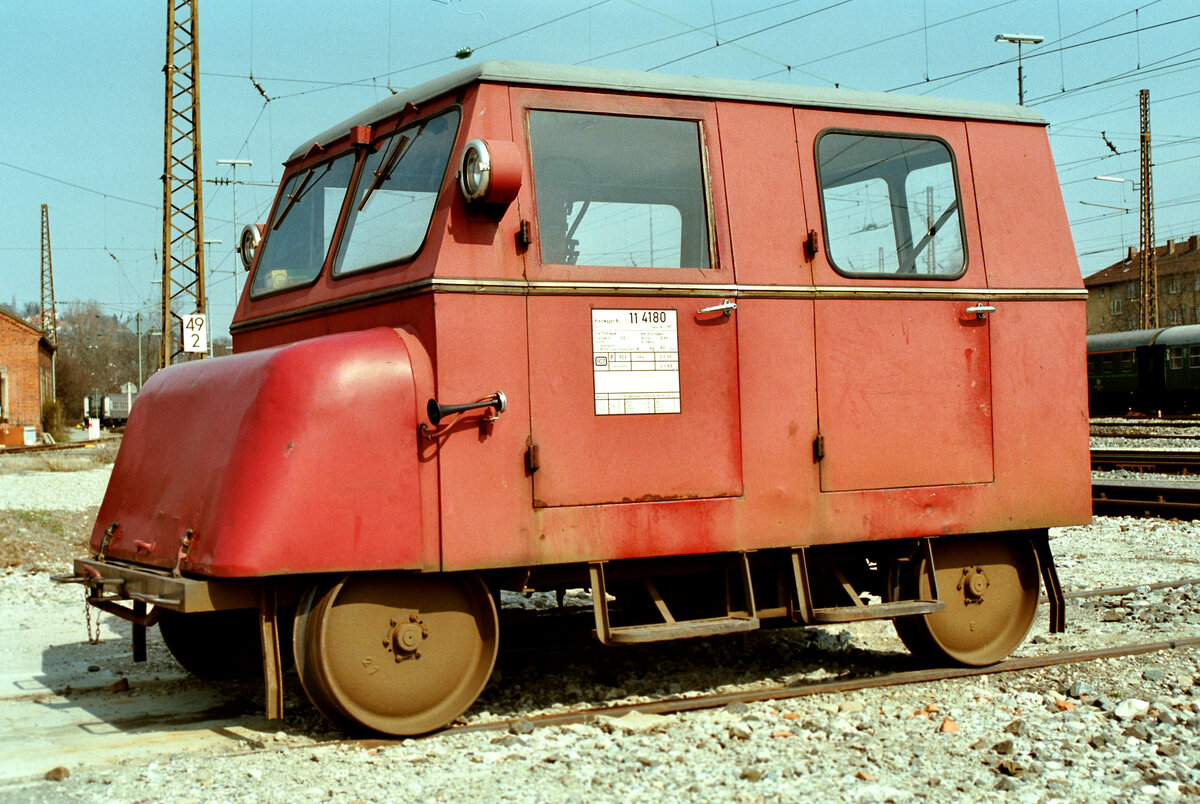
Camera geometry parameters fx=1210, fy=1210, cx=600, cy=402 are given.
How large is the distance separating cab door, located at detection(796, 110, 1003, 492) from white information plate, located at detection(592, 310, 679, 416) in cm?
89

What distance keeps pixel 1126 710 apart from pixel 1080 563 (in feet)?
17.8

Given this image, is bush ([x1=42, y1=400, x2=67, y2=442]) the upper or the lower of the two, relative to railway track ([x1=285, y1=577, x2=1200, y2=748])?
upper

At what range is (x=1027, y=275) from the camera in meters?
6.89

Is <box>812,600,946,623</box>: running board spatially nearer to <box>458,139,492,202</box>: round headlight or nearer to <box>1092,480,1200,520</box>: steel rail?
<box>458,139,492,202</box>: round headlight

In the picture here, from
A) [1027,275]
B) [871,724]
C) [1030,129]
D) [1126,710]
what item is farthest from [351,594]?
[1030,129]

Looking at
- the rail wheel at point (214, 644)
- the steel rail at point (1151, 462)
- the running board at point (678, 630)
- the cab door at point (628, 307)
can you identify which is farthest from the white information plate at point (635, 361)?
the steel rail at point (1151, 462)

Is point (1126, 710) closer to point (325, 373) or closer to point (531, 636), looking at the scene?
point (531, 636)

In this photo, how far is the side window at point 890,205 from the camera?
21.2 feet

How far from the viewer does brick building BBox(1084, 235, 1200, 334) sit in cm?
7375

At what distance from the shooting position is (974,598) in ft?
22.5

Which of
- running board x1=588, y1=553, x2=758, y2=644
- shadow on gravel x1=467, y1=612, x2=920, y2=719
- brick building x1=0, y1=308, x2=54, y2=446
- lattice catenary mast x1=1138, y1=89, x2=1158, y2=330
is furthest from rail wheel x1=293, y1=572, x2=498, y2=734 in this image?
brick building x1=0, y1=308, x2=54, y2=446

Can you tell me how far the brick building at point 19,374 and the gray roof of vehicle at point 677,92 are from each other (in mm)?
54777

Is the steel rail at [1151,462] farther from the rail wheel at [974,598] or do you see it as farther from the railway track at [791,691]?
the rail wheel at [974,598]

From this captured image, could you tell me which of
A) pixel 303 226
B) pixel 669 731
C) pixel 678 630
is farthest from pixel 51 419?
pixel 669 731
